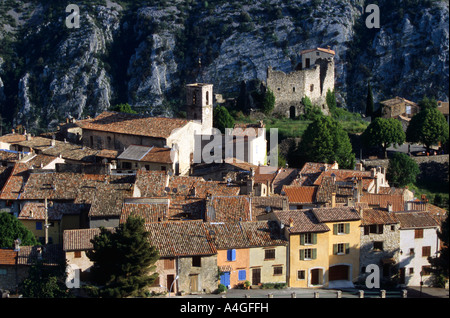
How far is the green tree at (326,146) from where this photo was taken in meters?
83.4

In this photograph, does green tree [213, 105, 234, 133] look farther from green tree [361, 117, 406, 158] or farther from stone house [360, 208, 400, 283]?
stone house [360, 208, 400, 283]

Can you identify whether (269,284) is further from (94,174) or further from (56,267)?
(94,174)

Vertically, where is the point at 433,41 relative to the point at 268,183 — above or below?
above

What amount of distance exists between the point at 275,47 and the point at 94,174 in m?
57.1

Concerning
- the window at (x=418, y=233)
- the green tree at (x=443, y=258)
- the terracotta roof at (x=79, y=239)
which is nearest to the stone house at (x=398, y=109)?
the window at (x=418, y=233)

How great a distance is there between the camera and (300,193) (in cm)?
6625

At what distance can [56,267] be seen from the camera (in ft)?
181

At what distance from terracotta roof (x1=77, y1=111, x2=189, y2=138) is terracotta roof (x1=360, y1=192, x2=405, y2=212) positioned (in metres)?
17.7

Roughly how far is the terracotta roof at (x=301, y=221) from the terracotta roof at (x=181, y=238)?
14.8ft

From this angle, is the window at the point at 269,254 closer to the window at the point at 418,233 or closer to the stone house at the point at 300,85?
the window at the point at 418,233
